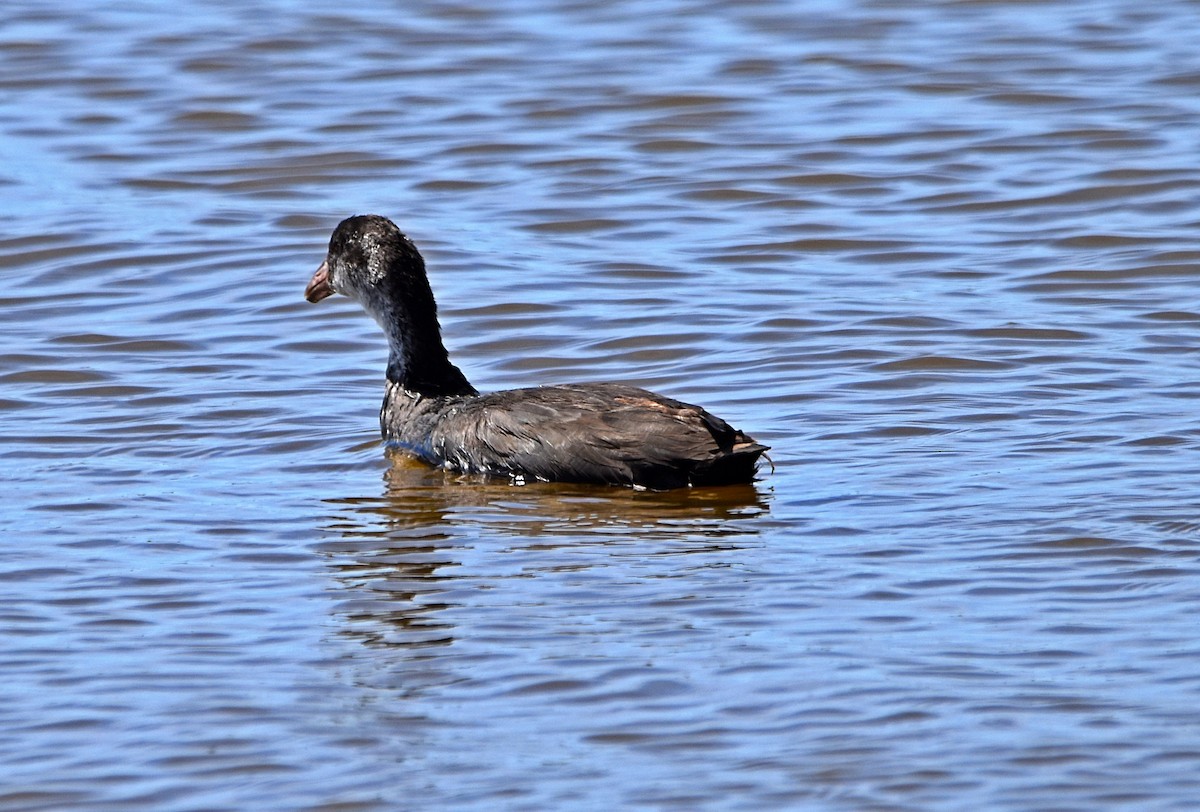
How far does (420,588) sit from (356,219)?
356 centimetres

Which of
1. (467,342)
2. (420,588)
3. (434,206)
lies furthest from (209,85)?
(420,588)

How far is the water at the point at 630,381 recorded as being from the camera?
584 centimetres

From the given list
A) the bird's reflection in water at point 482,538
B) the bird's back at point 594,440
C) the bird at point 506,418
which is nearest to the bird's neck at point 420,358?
the bird at point 506,418

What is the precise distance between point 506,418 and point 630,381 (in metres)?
1.79

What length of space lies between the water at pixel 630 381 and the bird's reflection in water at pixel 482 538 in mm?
31

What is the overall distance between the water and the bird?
0.52 feet

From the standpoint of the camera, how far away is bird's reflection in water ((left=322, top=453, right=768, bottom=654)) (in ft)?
23.4

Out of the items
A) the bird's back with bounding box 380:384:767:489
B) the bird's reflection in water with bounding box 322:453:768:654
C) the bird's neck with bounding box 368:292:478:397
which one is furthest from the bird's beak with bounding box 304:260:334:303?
the bird's reflection in water with bounding box 322:453:768:654

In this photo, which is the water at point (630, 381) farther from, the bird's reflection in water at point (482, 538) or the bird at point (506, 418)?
the bird at point (506, 418)

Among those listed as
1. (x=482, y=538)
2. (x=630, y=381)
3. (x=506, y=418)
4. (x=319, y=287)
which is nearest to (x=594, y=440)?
(x=506, y=418)

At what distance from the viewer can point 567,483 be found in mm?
8805

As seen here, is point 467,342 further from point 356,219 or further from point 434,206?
point 434,206

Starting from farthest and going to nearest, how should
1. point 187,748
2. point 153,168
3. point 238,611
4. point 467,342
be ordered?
1. point 153,168
2. point 467,342
3. point 238,611
4. point 187,748

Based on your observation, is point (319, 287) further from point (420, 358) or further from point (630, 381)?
point (630, 381)
